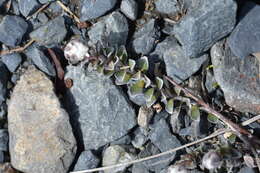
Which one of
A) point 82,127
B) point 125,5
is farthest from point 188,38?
point 82,127

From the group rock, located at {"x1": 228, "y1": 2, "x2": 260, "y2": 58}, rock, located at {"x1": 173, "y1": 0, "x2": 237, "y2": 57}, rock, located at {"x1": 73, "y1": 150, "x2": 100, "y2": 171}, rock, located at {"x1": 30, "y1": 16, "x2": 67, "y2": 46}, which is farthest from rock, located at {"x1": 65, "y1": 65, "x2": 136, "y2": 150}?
rock, located at {"x1": 228, "y1": 2, "x2": 260, "y2": 58}

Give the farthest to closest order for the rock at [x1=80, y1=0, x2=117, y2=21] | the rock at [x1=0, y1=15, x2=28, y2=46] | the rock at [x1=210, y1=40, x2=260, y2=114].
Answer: the rock at [x1=0, y1=15, x2=28, y2=46] < the rock at [x1=80, y1=0, x2=117, y2=21] < the rock at [x1=210, y1=40, x2=260, y2=114]

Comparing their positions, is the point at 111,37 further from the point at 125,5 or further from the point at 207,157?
the point at 207,157

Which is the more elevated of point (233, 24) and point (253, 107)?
point (233, 24)

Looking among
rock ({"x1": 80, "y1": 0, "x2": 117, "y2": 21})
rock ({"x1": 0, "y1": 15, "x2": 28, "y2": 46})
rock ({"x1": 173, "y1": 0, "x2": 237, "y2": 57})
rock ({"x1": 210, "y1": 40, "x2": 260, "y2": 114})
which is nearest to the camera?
rock ({"x1": 173, "y1": 0, "x2": 237, "y2": 57})

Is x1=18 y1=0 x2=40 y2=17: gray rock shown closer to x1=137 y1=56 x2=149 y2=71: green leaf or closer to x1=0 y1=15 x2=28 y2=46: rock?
x1=0 y1=15 x2=28 y2=46: rock

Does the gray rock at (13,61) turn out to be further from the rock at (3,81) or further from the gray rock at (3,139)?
the gray rock at (3,139)
